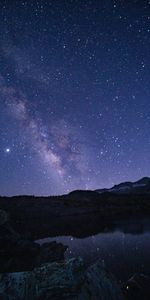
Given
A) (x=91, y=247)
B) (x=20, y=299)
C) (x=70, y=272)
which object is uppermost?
(x=70, y=272)

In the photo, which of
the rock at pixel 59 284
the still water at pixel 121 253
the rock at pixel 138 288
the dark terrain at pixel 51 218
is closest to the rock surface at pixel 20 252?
the dark terrain at pixel 51 218

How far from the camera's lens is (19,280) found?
9.51 metres

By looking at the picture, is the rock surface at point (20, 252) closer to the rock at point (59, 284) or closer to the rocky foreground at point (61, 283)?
the rocky foreground at point (61, 283)

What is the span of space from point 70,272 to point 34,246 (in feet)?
69.3

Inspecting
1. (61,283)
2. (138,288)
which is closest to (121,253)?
(138,288)

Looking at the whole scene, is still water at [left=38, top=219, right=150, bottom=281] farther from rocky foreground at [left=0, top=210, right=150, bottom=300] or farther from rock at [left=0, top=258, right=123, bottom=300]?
rock at [left=0, top=258, right=123, bottom=300]

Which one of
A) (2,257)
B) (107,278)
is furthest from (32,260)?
(107,278)

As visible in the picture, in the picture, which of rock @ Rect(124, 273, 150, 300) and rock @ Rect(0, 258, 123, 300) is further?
rock @ Rect(124, 273, 150, 300)

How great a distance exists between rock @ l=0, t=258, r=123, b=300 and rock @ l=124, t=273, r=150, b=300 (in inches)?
122

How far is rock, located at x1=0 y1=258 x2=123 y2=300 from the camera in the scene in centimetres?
906

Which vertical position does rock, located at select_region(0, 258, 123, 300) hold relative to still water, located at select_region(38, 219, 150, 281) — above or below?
above

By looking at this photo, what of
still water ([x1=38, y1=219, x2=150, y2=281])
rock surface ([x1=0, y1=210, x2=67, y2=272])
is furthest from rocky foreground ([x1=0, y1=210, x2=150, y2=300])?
rock surface ([x1=0, y1=210, x2=67, y2=272])

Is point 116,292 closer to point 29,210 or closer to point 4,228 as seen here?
point 4,228

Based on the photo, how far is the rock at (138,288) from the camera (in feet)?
41.8
